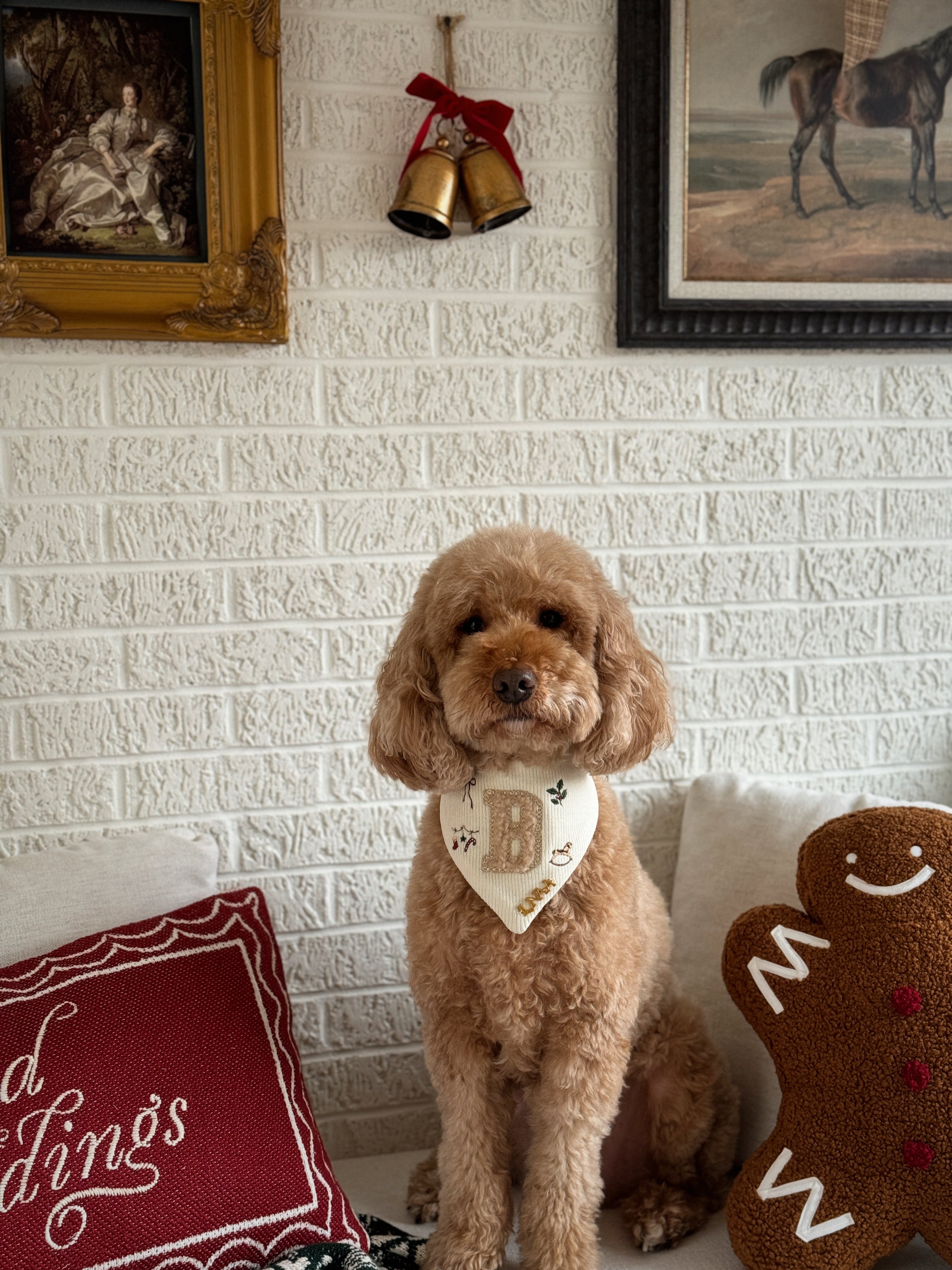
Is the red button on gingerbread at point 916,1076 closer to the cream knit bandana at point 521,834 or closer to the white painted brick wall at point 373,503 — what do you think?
the cream knit bandana at point 521,834

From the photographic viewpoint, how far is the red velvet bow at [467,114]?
1495mm

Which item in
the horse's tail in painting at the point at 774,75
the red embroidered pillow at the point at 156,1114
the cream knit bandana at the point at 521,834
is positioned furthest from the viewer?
the horse's tail in painting at the point at 774,75

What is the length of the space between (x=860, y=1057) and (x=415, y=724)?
0.67 metres

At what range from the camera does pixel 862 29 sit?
5.39ft

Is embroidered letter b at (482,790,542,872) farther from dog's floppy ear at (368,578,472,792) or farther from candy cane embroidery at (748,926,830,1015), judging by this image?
candy cane embroidery at (748,926,830,1015)

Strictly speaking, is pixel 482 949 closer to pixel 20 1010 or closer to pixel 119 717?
pixel 20 1010

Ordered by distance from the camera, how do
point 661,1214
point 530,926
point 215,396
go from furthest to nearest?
point 215,396
point 661,1214
point 530,926

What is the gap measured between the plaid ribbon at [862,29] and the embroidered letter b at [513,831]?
1.39 metres

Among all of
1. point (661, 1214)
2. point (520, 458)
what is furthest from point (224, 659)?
point (661, 1214)

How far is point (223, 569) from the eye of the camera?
159 cm

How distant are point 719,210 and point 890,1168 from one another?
1.46 metres

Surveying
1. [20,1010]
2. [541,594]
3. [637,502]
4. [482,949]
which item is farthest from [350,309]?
[20,1010]

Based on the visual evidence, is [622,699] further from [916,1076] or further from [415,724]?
[916,1076]

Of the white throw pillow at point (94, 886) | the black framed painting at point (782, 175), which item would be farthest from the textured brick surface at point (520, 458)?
the white throw pillow at point (94, 886)
